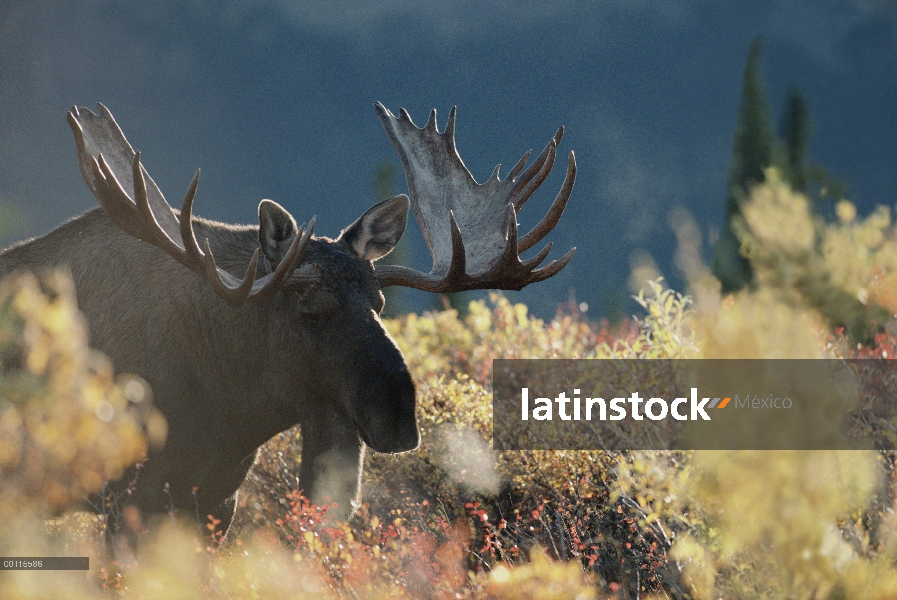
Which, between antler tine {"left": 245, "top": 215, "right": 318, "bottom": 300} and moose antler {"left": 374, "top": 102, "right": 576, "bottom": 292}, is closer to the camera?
antler tine {"left": 245, "top": 215, "right": 318, "bottom": 300}

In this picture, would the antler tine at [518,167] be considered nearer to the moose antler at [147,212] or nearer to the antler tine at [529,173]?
the antler tine at [529,173]

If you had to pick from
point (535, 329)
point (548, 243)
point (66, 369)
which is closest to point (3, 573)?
point (66, 369)

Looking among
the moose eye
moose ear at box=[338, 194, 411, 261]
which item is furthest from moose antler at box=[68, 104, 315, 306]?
moose ear at box=[338, 194, 411, 261]

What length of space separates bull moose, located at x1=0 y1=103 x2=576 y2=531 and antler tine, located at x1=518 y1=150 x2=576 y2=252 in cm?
1

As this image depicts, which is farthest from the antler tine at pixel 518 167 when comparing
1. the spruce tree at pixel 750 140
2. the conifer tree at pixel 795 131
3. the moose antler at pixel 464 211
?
the conifer tree at pixel 795 131

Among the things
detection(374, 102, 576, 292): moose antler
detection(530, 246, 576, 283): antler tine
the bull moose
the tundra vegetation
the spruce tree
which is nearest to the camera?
the tundra vegetation

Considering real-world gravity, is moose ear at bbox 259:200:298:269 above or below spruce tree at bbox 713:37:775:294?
below

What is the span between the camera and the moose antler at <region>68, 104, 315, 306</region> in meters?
3.64

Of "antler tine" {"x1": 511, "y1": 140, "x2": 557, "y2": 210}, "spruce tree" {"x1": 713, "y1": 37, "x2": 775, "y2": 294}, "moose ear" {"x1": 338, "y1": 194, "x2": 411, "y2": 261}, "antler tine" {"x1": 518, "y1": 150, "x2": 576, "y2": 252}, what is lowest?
"moose ear" {"x1": 338, "y1": 194, "x2": 411, "y2": 261}

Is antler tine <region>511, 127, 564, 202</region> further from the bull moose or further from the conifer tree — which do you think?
the conifer tree

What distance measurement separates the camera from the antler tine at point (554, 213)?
438cm

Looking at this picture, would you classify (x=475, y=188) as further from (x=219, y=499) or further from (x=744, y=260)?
(x=744, y=260)

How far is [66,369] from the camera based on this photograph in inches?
138

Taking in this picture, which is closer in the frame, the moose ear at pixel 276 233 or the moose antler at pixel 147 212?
the moose antler at pixel 147 212
